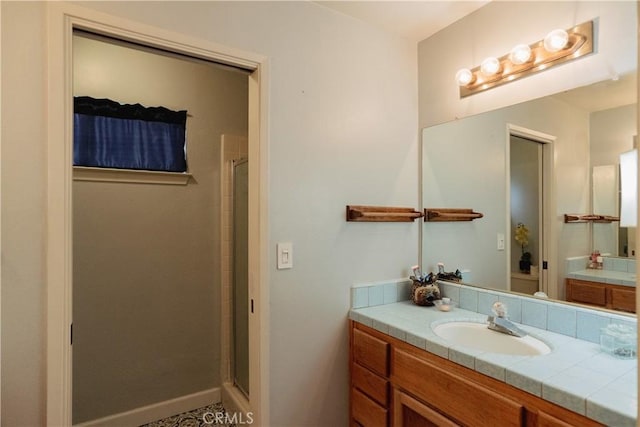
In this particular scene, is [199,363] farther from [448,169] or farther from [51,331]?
[448,169]

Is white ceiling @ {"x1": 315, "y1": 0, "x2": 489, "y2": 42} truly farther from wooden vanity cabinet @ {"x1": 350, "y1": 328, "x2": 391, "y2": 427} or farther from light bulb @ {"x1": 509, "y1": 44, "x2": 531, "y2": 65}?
wooden vanity cabinet @ {"x1": 350, "y1": 328, "x2": 391, "y2": 427}

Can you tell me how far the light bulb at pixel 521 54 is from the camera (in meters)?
1.56

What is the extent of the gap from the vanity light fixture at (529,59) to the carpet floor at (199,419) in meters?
2.58

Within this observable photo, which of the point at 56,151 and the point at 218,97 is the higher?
the point at 218,97

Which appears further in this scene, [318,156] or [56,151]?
[318,156]

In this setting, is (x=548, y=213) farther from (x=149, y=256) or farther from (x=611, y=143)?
(x=149, y=256)

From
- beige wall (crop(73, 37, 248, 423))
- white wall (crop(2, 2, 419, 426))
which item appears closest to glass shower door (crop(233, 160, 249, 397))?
beige wall (crop(73, 37, 248, 423))

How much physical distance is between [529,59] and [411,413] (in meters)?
1.71

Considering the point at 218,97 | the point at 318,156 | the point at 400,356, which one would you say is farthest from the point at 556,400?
the point at 218,97

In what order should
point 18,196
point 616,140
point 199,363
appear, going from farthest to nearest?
point 199,363 < point 616,140 < point 18,196

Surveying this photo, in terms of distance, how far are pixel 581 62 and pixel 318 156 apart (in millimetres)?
1216

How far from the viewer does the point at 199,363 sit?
8.18 feet

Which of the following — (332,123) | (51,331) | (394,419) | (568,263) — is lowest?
(394,419)

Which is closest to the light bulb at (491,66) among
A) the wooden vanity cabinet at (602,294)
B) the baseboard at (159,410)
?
the wooden vanity cabinet at (602,294)
